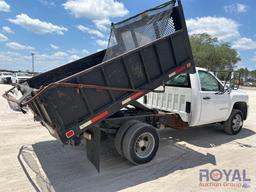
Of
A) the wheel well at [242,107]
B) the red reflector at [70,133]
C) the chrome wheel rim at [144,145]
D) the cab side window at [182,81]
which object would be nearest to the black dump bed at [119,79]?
the red reflector at [70,133]

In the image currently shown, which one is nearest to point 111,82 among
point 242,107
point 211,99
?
point 211,99

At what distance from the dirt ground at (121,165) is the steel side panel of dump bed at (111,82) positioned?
1032 millimetres

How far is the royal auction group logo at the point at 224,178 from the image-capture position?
13.3 feet

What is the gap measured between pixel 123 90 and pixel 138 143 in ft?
4.05

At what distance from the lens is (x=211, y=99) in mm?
6070

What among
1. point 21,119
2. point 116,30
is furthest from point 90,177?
point 21,119

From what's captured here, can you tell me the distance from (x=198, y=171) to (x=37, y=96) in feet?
11.1

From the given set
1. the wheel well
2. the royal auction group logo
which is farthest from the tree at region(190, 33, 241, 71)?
the royal auction group logo

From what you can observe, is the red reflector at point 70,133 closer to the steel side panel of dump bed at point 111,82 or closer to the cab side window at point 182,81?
the steel side panel of dump bed at point 111,82

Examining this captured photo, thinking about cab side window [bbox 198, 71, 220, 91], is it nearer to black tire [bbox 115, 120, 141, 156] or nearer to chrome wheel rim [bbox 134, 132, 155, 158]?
chrome wheel rim [bbox 134, 132, 155, 158]

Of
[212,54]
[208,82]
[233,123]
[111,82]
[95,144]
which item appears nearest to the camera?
[111,82]

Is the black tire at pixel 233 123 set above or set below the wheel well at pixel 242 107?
below

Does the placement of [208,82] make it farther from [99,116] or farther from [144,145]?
[99,116]

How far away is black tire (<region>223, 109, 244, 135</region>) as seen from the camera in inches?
273
